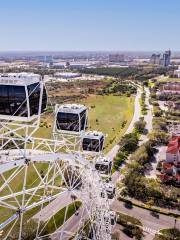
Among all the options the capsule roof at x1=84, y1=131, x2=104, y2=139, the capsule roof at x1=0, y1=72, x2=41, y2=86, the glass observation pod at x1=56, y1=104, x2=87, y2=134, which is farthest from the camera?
the capsule roof at x1=84, y1=131, x2=104, y2=139

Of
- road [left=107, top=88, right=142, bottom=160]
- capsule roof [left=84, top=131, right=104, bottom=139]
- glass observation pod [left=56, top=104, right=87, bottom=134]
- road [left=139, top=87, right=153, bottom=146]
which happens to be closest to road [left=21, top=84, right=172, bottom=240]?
capsule roof [left=84, top=131, right=104, bottom=139]

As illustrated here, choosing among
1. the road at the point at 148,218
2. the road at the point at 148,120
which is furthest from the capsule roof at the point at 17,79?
the road at the point at 148,120

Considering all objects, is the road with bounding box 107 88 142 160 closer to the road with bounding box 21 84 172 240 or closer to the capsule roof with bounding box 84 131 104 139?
the road with bounding box 21 84 172 240

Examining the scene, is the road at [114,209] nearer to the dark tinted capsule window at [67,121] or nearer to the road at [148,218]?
the road at [148,218]

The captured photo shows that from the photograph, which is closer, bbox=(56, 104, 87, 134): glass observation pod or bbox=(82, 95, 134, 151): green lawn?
bbox=(56, 104, 87, 134): glass observation pod

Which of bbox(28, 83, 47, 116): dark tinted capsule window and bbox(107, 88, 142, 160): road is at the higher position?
bbox(28, 83, 47, 116): dark tinted capsule window

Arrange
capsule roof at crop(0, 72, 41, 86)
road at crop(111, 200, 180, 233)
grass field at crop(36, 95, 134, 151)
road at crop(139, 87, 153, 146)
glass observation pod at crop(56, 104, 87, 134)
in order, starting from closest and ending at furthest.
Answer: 1. capsule roof at crop(0, 72, 41, 86)
2. glass observation pod at crop(56, 104, 87, 134)
3. road at crop(111, 200, 180, 233)
4. road at crop(139, 87, 153, 146)
5. grass field at crop(36, 95, 134, 151)

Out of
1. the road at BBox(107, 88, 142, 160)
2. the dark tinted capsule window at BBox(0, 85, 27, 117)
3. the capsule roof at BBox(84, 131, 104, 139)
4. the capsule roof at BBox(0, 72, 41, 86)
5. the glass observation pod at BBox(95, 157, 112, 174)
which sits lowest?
the road at BBox(107, 88, 142, 160)

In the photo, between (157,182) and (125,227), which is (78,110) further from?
(157,182)
